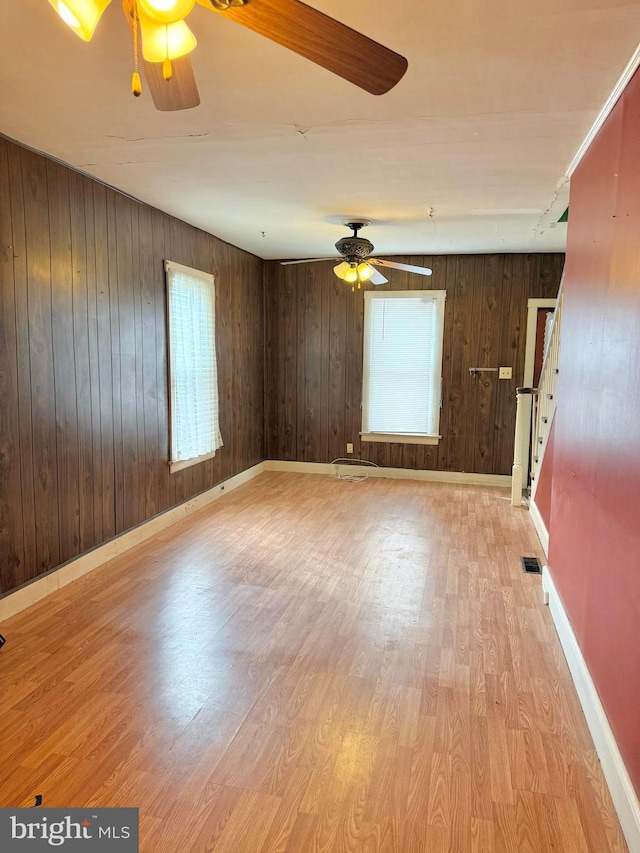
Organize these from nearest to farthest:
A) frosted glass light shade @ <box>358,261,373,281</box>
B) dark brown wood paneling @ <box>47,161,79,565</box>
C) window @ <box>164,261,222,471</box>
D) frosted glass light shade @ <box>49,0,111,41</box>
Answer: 1. frosted glass light shade @ <box>49,0,111,41</box>
2. dark brown wood paneling @ <box>47,161,79,565</box>
3. window @ <box>164,261,222,471</box>
4. frosted glass light shade @ <box>358,261,373,281</box>

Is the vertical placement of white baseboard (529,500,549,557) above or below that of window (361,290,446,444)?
below

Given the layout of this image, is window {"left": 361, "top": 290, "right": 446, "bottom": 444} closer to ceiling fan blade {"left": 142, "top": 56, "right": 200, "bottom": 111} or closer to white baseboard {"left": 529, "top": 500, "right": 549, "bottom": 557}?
white baseboard {"left": 529, "top": 500, "right": 549, "bottom": 557}

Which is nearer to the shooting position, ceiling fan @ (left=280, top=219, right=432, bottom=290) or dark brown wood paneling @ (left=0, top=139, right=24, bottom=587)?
dark brown wood paneling @ (left=0, top=139, right=24, bottom=587)

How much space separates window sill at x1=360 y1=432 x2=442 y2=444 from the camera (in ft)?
20.3

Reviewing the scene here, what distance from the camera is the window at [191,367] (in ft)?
14.6

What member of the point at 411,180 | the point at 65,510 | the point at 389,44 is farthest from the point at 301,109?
A: the point at 65,510

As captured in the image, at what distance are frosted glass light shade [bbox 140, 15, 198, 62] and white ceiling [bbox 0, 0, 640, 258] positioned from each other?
37 cm

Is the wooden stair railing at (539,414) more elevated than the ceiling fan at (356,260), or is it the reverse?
the ceiling fan at (356,260)

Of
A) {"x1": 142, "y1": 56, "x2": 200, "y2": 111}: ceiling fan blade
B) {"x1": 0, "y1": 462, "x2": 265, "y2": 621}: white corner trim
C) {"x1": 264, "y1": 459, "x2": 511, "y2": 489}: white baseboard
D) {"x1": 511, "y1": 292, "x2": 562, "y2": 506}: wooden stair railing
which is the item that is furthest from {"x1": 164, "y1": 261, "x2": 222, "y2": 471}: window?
{"x1": 511, "y1": 292, "x2": 562, "y2": 506}: wooden stair railing

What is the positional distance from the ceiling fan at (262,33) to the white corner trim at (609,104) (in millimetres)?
1085

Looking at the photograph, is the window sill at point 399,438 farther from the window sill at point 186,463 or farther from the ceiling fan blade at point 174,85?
the ceiling fan blade at point 174,85

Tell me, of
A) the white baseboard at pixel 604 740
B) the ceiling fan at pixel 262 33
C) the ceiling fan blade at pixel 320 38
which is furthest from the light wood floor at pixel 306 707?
the ceiling fan blade at pixel 320 38

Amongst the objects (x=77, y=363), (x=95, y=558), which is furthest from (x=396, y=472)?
(x=77, y=363)

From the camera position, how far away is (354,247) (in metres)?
4.55
